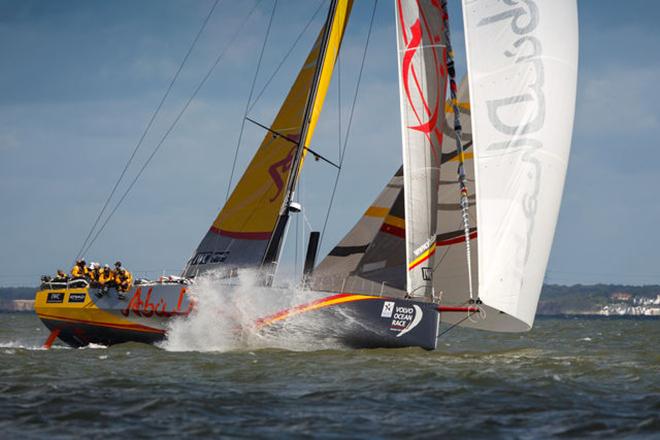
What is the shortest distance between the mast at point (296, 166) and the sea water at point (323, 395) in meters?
2.70

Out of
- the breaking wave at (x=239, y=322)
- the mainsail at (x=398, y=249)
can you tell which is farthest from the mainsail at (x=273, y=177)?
the mainsail at (x=398, y=249)

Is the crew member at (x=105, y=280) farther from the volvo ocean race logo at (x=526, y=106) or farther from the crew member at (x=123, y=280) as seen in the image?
the volvo ocean race logo at (x=526, y=106)

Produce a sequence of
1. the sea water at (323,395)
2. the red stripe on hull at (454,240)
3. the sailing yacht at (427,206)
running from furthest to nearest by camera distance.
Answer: the red stripe on hull at (454,240) → the sailing yacht at (427,206) → the sea water at (323,395)

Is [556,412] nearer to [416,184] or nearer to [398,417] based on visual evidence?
[398,417]

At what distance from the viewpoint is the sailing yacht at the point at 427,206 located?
14430mm

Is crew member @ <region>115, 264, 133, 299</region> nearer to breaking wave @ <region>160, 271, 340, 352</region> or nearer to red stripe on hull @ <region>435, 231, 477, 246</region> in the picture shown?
breaking wave @ <region>160, 271, 340, 352</region>

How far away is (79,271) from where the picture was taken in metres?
18.8

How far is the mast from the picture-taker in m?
17.5

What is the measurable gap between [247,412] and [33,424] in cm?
203

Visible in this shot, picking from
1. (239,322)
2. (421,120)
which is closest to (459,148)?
(421,120)

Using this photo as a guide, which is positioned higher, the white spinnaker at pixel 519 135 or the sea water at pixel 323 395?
the white spinnaker at pixel 519 135

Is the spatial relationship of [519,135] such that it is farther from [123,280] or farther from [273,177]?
[123,280]

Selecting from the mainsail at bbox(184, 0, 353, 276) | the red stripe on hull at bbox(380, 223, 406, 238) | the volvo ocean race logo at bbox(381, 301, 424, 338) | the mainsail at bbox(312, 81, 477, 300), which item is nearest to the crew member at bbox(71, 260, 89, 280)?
the mainsail at bbox(184, 0, 353, 276)

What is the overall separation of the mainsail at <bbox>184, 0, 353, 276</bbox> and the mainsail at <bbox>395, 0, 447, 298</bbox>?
2.14m
